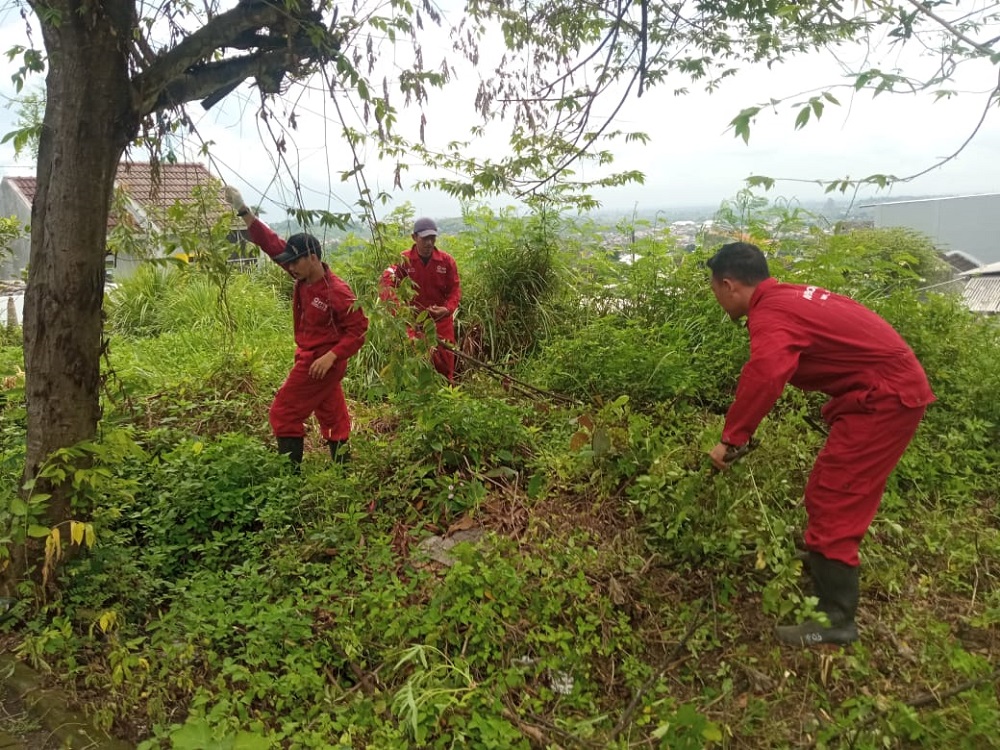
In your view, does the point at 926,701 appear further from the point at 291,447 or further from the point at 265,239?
the point at 265,239

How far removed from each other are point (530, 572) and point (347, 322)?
6.61ft

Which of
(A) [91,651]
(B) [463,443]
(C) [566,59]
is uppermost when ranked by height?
(C) [566,59]

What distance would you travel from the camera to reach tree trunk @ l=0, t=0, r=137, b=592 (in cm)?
263

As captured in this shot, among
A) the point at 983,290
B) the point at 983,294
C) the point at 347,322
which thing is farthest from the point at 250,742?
the point at 983,290

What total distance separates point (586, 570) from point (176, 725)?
180 centimetres

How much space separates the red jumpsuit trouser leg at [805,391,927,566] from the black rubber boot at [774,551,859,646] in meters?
0.05

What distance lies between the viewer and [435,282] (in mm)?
5703

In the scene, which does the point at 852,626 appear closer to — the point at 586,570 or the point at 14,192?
the point at 586,570

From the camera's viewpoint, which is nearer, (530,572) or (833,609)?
(833,609)

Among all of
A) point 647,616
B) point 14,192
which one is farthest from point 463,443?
point 14,192

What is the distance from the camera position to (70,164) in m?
2.67

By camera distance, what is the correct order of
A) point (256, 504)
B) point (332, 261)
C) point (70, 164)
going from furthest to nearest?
point (332, 261) < point (256, 504) < point (70, 164)

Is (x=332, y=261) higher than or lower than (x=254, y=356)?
higher

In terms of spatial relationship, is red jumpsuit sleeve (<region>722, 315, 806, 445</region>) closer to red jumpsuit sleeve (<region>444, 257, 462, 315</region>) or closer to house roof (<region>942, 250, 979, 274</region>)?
red jumpsuit sleeve (<region>444, 257, 462, 315</region>)
